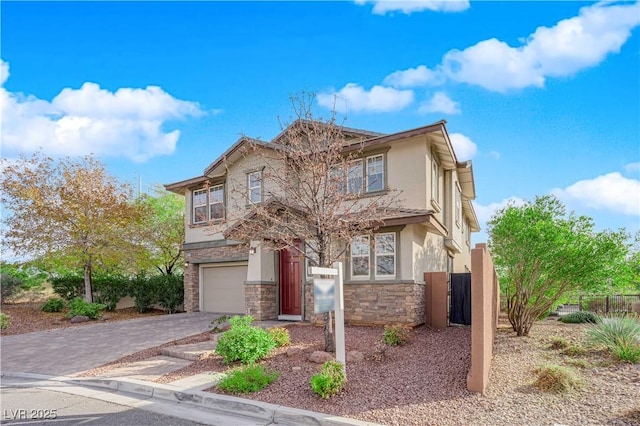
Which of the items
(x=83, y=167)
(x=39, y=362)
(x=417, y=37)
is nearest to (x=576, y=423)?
(x=417, y=37)

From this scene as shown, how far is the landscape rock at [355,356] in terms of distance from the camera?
25.8 feet

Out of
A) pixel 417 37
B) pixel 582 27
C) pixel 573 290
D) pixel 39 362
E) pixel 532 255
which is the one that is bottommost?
pixel 39 362

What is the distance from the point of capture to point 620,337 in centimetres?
772

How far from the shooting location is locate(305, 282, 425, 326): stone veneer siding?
11.8 metres

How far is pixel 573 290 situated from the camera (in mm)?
11367

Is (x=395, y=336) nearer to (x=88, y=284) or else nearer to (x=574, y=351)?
(x=574, y=351)

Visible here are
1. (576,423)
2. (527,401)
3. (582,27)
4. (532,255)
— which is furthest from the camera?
(532,255)

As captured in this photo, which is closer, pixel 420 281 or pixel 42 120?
pixel 420 281

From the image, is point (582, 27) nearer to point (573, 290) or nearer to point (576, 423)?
point (573, 290)

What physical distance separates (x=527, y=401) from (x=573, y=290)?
7.00 meters

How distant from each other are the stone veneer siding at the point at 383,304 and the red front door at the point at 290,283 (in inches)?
57.1

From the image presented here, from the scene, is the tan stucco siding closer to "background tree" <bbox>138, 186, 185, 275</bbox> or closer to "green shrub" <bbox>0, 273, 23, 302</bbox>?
"background tree" <bbox>138, 186, 185, 275</bbox>

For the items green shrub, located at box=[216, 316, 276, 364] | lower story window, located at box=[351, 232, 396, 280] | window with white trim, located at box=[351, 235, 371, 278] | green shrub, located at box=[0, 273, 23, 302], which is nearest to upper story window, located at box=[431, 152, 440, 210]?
lower story window, located at box=[351, 232, 396, 280]

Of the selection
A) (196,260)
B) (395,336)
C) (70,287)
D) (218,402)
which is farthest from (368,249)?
(70,287)
